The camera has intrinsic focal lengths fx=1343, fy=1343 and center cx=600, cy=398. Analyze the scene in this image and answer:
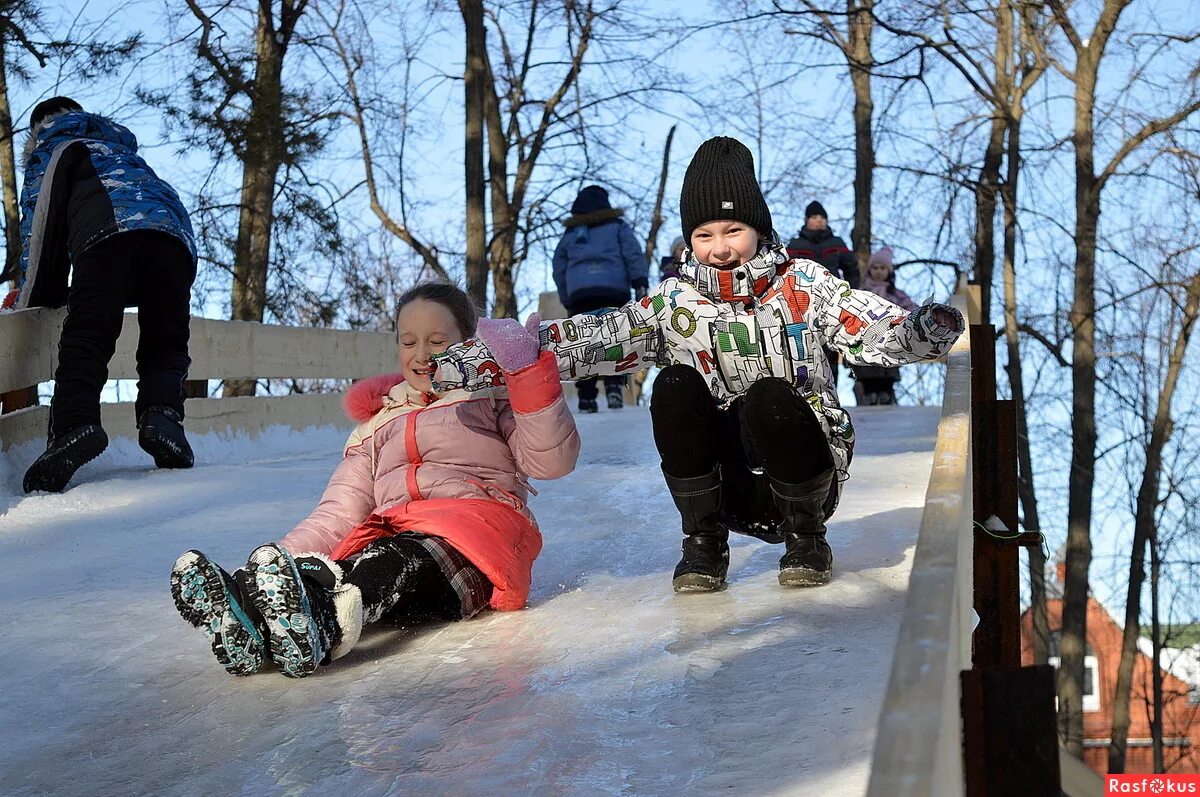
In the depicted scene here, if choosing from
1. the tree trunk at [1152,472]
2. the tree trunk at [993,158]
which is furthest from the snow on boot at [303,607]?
the tree trunk at [1152,472]

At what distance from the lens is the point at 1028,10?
13.9 m

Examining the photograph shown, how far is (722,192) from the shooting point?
11.1 feet

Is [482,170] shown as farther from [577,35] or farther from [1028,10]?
[1028,10]

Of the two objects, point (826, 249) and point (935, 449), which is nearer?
point (935, 449)

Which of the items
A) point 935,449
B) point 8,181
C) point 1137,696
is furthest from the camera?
point 1137,696

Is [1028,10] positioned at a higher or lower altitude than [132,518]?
higher

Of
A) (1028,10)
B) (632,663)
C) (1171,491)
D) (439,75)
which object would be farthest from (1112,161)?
(632,663)

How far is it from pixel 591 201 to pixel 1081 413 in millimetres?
7456

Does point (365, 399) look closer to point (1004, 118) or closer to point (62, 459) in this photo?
point (62, 459)

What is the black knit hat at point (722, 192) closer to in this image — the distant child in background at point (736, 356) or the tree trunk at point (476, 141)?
the distant child in background at point (736, 356)

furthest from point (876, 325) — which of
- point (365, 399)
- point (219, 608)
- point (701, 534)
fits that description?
point (219, 608)

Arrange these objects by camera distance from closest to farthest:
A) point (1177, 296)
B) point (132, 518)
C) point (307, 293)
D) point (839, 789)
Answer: point (839, 789)
point (132, 518)
point (307, 293)
point (1177, 296)

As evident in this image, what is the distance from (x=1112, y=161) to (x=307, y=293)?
8477mm

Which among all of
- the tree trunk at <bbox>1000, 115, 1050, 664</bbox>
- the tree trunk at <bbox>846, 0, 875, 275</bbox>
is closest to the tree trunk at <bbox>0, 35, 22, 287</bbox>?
the tree trunk at <bbox>846, 0, 875, 275</bbox>
